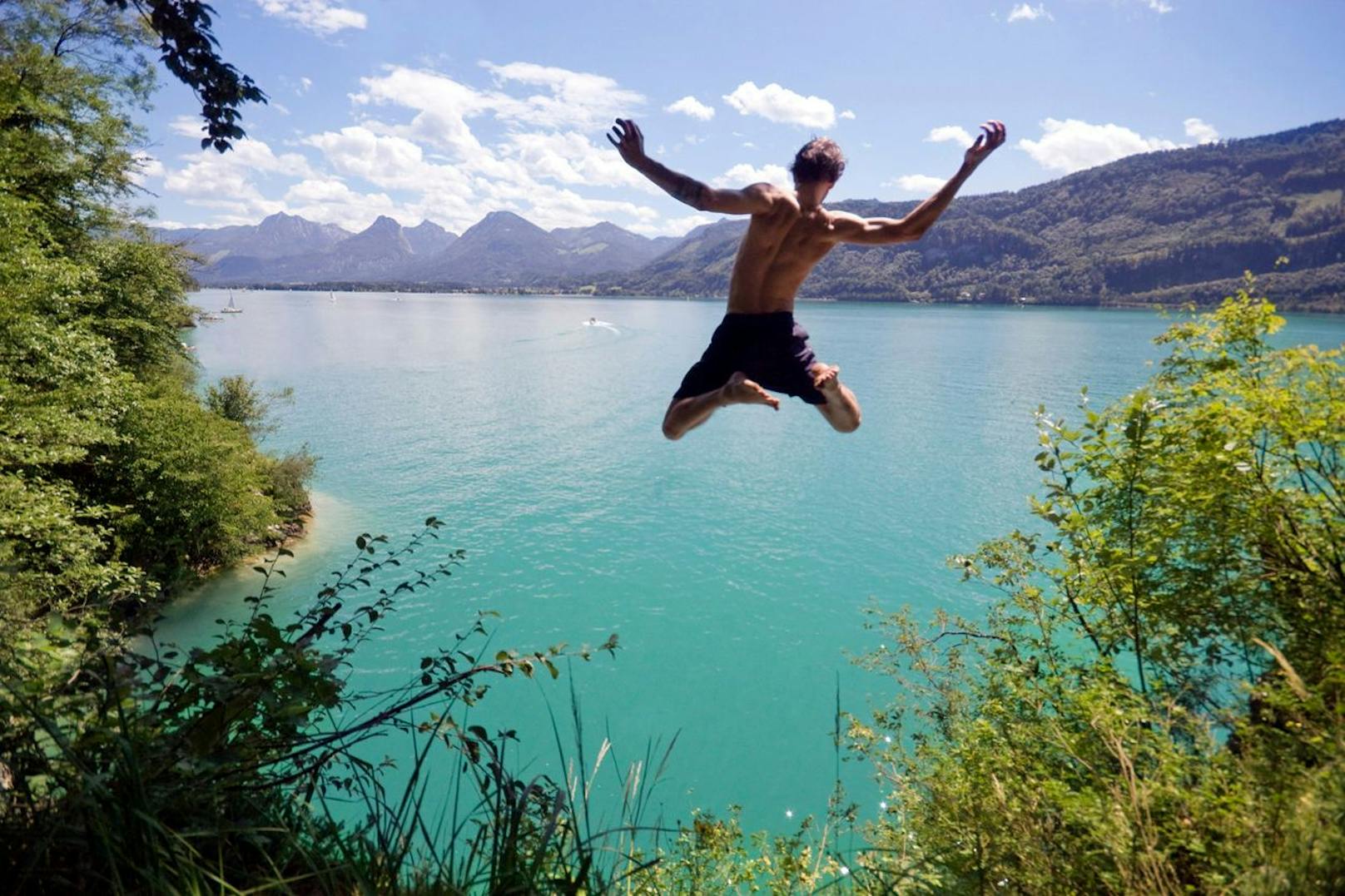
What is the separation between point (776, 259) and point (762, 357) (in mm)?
614

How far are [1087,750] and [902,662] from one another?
1772 centimetres

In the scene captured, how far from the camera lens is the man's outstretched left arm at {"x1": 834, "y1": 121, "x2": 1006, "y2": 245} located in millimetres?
3592

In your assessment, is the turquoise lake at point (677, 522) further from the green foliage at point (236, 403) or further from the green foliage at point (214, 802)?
the green foliage at point (236, 403)

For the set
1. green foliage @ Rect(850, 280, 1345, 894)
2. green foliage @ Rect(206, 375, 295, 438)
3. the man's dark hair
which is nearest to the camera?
green foliage @ Rect(850, 280, 1345, 894)

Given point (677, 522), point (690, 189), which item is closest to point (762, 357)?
point (690, 189)

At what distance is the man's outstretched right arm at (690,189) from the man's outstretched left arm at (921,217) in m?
0.48

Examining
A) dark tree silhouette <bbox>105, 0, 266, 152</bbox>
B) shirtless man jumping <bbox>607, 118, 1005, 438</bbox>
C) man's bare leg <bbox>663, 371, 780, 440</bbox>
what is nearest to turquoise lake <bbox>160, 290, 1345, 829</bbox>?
man's bare leg <bbox>663, 371, 780, 440</bbox>

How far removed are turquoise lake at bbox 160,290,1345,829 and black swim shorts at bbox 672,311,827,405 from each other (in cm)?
230

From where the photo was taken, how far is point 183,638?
64.1ft

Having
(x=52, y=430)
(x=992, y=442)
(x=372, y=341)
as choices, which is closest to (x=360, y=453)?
(x=52, y=430)

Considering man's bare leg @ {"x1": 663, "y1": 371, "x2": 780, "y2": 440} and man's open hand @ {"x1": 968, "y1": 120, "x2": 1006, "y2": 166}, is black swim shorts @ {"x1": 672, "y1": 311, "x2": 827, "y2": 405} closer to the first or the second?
man's bare leg @ {"x1": 663, "y1": 371, "x2": 780, "y2": 440}

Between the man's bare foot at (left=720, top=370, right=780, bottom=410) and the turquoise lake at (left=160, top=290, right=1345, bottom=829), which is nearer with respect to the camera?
the man's bare foot at (left=720, top=370, right=780, bottom=410)

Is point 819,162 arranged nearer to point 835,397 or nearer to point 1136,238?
point 835,397

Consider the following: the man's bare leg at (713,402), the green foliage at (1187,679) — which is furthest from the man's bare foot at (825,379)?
the green foliage at (1187,679)
